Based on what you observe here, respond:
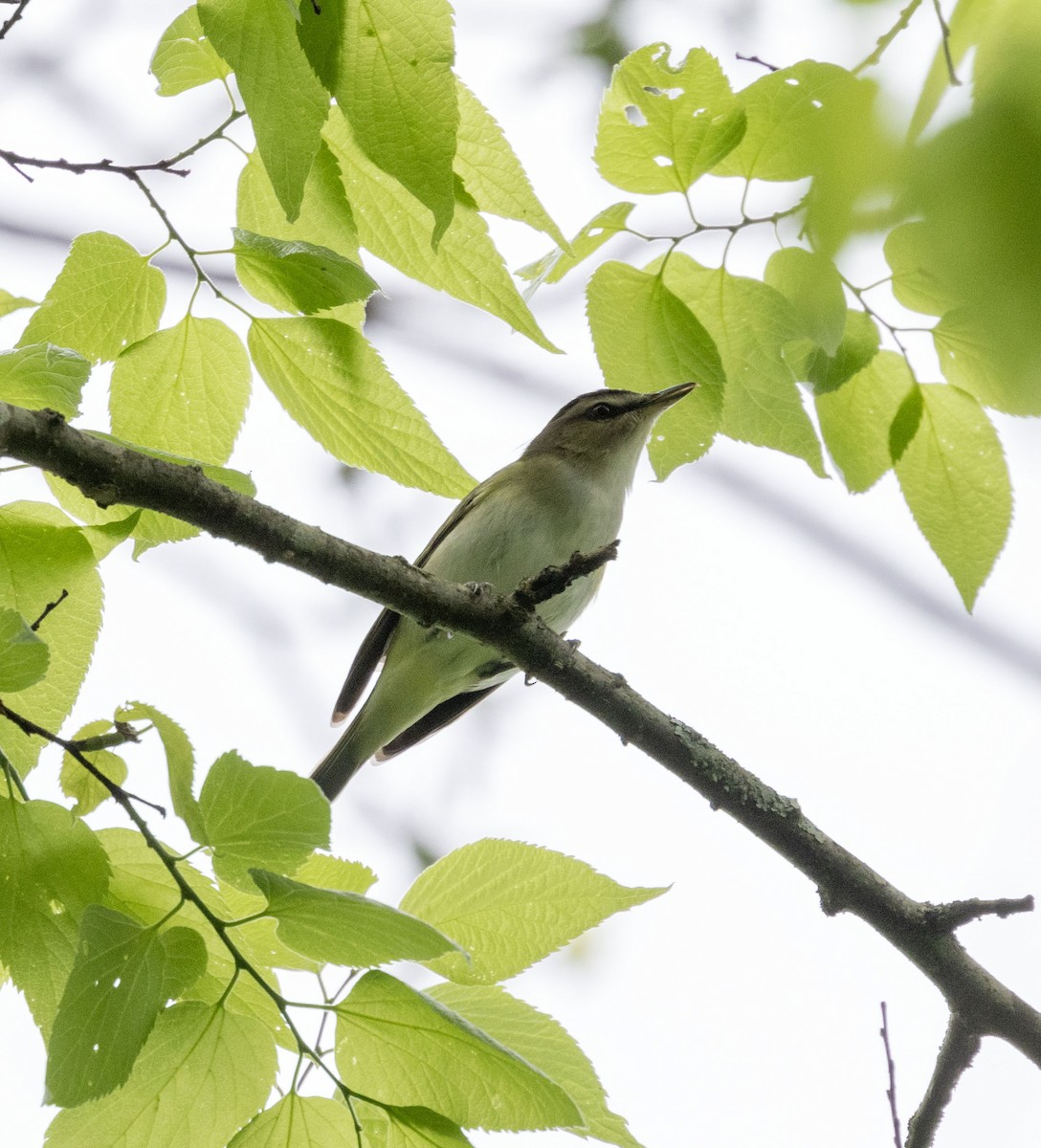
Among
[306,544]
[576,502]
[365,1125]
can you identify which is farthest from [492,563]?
[365,1125]

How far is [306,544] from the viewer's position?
8.33 ft

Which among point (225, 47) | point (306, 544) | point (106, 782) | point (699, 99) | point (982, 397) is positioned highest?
point (699, 99)

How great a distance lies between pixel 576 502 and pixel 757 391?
3.29 m

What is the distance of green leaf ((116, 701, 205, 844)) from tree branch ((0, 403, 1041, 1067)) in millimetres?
718

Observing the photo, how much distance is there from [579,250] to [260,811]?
49.6 inches

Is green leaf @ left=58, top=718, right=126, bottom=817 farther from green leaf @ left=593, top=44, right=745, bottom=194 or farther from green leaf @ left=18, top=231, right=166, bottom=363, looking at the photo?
green leaf @ left=593, top=44, right=745, bottom=194

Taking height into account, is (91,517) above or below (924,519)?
below

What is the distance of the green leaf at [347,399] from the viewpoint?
2.29 m

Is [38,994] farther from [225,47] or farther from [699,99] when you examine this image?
[699,99]

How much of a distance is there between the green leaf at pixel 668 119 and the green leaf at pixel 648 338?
198 mm

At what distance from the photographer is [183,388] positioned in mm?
2354

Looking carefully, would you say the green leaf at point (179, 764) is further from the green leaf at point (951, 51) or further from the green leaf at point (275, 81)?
the green leaf at point (951, 51)

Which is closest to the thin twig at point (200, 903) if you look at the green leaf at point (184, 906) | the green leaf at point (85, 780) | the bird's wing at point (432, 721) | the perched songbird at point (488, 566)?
the green leaf at point (184, 906)

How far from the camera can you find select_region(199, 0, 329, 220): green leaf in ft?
5.53
